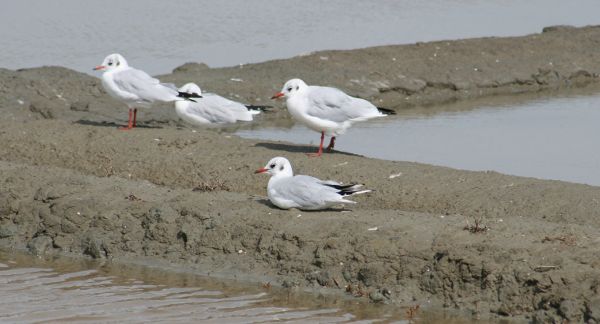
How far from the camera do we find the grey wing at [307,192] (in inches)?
350

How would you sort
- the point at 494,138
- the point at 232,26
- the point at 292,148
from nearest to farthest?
the point at 292,148, the point at 494,138, the point at 232,26

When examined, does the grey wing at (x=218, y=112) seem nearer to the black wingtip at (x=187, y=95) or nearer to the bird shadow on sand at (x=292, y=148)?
the black wingtip at (x=187, y=95)

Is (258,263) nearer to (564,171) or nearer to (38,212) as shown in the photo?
(38,212)

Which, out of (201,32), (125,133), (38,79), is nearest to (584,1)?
(201,32)

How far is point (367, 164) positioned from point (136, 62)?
8.89 meters

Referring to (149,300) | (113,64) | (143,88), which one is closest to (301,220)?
(149,300)

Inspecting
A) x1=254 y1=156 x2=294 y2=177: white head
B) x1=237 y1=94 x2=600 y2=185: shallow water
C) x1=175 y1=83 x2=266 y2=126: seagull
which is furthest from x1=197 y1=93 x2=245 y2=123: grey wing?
x1=254 y1=156 x2=294 y2=177: white head

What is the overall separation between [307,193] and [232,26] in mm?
13316

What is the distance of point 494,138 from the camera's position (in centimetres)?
1358

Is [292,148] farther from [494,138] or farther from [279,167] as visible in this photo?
[494,138]

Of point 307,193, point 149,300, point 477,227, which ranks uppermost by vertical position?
point 307,193

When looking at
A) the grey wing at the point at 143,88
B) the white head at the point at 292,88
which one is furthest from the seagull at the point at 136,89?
the white head at the point at 292,88

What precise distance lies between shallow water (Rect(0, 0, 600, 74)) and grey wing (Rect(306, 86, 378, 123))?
7197mm

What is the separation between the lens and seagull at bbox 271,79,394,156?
1136 cm
